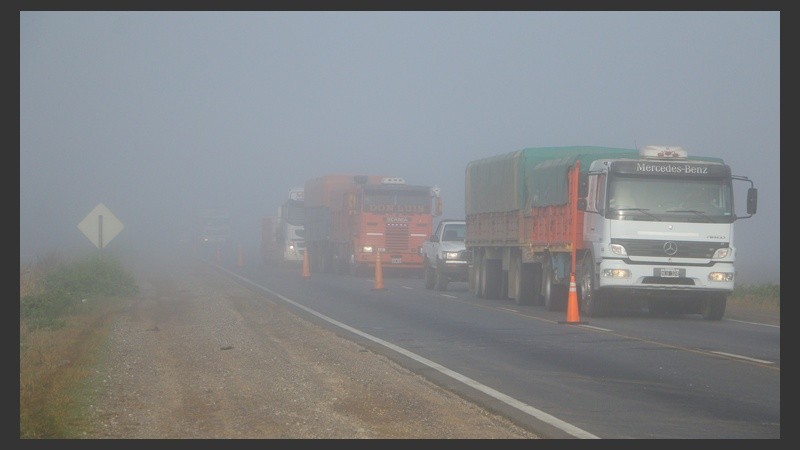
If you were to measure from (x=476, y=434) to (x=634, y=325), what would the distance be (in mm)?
11624

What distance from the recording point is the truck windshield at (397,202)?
40875 mm

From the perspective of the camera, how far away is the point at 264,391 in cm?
1127

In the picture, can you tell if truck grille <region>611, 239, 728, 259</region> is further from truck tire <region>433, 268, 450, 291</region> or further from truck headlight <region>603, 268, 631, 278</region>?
truck tire <region>433, 268, 450, 291</region>

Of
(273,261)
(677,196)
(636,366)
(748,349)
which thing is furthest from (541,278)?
(273,261)

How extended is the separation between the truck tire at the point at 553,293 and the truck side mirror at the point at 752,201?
4.49m

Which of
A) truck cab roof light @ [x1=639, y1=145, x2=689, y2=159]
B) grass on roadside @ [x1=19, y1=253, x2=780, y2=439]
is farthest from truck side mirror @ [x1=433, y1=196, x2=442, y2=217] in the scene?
truck cab roof light @ [x1=639, y1=145, x2=689, y2=159]

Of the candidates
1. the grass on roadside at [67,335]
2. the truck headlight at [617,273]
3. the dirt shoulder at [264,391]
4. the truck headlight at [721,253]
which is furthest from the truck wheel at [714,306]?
the dirt shoulder at [264,391]

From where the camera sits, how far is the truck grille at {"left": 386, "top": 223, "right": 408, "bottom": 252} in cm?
4091

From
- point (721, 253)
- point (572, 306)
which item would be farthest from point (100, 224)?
point (721, 253)

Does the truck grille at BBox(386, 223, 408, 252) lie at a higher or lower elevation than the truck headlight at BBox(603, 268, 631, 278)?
higher

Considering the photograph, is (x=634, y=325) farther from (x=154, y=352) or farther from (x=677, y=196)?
(x=154, y=352)

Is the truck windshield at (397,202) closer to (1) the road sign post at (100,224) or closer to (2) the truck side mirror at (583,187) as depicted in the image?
(1) the road sign post at (100,224)

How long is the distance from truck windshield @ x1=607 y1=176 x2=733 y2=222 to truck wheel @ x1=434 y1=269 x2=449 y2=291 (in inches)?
499

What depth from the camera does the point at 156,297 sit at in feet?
95.3
